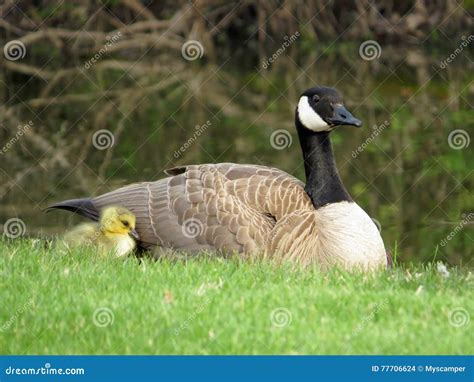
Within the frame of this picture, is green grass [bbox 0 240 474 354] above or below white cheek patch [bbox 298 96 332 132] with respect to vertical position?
below

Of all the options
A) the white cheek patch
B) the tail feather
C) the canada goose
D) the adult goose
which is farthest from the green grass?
the white cheek patch

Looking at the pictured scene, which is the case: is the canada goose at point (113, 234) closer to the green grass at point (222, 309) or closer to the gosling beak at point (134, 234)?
the gosling beak at point (134, 234)

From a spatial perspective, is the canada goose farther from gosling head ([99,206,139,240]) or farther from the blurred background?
the blurred background

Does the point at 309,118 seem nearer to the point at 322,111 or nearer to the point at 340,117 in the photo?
the point at 322,111

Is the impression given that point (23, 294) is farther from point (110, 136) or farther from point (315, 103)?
point (110, 136)

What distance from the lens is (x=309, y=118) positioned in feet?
29.2

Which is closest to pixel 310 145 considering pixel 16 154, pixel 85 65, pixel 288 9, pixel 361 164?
pixel 361 164

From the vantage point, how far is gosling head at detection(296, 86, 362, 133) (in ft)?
28.5

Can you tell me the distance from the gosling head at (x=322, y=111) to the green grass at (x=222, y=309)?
5.92ft

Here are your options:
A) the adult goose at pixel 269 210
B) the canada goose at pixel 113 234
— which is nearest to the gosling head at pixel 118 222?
the canada goose at pixel 113 234

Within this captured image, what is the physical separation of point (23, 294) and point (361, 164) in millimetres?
9546

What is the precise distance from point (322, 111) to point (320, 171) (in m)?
0.52

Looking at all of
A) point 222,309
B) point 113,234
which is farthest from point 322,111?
point 222,309

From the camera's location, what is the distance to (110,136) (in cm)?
1670
